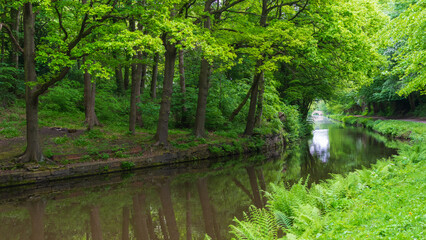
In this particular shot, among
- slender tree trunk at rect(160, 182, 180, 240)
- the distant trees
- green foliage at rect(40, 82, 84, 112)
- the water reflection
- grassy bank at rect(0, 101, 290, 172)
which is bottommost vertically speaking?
the water reflection

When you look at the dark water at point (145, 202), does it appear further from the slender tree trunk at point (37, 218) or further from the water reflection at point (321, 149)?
the water reflection at point (321, 149)

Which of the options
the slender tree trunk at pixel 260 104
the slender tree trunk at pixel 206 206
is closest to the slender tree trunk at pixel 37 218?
the slender tree trunk at pixel 206 206

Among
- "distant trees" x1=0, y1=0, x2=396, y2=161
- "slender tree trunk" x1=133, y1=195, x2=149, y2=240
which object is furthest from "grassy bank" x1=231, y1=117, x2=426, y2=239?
"distant trees" x1=0, y1=0, x2=396, y2=161

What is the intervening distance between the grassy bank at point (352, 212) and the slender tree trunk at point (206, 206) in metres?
0.78

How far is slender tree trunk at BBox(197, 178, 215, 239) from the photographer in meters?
6.02

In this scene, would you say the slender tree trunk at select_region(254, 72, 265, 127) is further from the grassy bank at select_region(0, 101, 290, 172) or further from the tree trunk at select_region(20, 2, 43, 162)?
the tree trunk at select_region(20, 2, 43, 162)

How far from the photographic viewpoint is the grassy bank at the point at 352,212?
3.91 meters

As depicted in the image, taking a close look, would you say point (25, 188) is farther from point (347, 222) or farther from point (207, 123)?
point (207, 123)

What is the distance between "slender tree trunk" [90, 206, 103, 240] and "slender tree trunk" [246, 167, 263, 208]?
3790mm

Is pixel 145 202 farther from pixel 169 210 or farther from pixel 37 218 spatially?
pixel 37 218

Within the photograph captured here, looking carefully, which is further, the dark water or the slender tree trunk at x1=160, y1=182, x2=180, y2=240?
the dark water

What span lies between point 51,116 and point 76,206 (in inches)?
378

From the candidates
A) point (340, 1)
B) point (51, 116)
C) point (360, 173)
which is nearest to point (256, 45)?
point (340, 1)

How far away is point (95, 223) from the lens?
21.1ft
